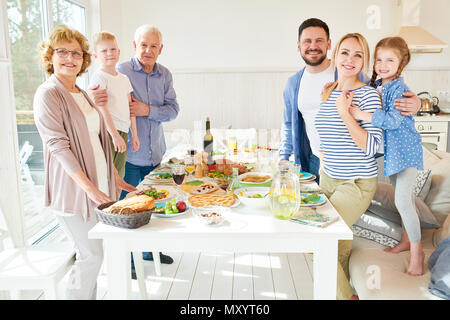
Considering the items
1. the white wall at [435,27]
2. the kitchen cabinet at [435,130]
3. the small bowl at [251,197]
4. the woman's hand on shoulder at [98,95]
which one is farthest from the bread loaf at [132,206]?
the white wall at [435,27]

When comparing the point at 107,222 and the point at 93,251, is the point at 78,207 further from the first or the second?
the point at 107,222

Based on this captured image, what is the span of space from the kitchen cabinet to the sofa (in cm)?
211

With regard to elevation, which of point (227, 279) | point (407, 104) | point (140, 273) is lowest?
point (227, 279)

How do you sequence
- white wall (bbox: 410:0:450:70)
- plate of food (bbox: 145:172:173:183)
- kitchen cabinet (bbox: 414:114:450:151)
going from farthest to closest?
white wall (bbox: 410:0:450:70) < kitchen cabinet (bbox: 414:114:450:151) < plate of food (bbox: 145:172:173:183)

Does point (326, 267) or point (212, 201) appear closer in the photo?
point (326, 267)

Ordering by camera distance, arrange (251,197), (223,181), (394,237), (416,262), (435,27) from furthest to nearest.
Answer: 1. (435,27)
2. (394,237)
3. (223,181)
4. (416,262)
5. (251,197)

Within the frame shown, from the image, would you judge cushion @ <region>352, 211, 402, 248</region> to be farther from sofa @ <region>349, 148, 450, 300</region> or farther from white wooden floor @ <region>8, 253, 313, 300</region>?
white wooden floor @ <region>8, 253, 313, 300</region>

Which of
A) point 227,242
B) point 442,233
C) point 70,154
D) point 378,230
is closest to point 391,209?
point 378,230

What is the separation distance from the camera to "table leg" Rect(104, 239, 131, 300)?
4.71 ft

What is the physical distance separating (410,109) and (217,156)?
1.19 metres

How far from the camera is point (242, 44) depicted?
16.9 ft

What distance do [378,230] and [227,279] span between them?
986 mm

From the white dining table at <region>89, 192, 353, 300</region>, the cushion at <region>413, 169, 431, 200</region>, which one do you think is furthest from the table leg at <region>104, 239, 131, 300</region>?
the cushion at <region>413, 169, 431, 200</region>

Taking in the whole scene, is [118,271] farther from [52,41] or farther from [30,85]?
[30,85]
